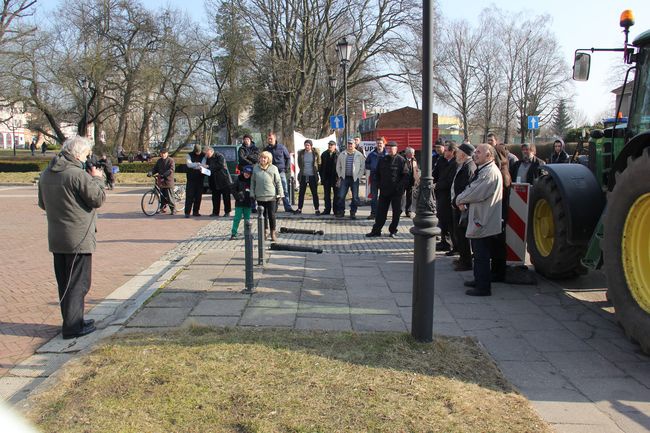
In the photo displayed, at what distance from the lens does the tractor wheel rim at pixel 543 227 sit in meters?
6.68

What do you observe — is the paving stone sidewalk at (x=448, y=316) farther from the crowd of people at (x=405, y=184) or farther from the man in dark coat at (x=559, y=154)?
the man in dark coat at (x=559, y=154)

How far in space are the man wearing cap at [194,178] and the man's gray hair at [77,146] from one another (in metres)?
8.22

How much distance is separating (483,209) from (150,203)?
10.3 m

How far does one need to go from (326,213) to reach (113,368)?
32.4 ft

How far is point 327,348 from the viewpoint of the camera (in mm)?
4234

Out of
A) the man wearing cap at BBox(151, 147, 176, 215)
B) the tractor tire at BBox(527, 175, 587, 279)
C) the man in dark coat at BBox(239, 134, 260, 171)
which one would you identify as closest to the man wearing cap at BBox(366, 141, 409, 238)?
the man in dark coat at BBox(239, 134, 260, 171)

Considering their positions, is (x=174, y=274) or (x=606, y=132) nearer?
(x=606, y=132)

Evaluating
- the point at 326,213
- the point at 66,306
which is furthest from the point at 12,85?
the point at 66,306

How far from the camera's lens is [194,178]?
43.5 ft

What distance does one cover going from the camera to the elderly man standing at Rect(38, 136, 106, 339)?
470cm

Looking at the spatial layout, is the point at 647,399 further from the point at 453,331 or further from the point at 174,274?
the point at 174,274

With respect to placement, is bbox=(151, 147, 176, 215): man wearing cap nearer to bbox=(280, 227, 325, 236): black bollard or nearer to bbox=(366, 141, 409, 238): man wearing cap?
bbox=(280, 227, 325, 236): black bollard

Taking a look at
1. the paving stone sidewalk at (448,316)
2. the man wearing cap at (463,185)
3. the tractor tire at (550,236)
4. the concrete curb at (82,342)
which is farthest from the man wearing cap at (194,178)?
the tractor tire at (550,236)

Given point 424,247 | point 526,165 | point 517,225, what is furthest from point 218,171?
point 424,247
